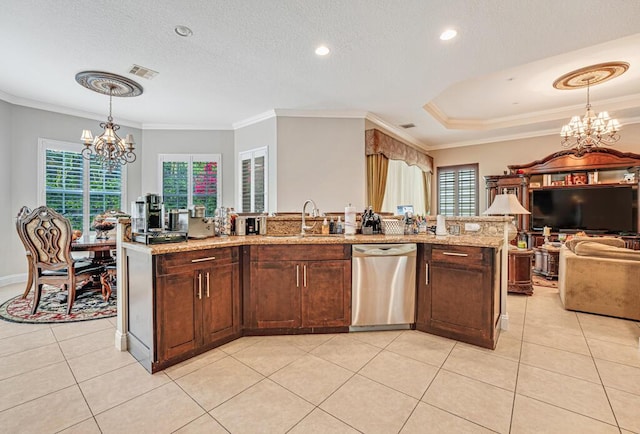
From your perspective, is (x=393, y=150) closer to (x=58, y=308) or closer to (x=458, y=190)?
(x=458, y=190)

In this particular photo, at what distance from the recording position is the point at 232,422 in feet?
5.50

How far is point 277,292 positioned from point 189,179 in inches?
169

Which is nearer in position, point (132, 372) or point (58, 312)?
point (132, 372)

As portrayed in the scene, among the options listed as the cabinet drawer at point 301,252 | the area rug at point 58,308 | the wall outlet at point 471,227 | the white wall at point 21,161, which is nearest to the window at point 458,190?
the wall outlet at point 471,227

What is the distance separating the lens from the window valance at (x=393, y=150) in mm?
4988

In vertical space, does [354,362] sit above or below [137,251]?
below

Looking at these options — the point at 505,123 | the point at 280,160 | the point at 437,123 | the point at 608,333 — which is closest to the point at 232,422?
the point at 608,333

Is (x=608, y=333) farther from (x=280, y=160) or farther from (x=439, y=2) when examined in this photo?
(x=280, y=160)

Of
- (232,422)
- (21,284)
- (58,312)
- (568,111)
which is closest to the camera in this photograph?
(232,422)

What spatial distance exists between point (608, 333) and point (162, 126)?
24.1 ft

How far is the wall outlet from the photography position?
3.14 meters

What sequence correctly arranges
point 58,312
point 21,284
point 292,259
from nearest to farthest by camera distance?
point 292,259
point 58,312
point 21,284

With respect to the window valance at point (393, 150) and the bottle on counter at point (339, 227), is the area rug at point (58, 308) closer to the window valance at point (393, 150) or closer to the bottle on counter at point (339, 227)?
the bottle on counter at point (339, 227)

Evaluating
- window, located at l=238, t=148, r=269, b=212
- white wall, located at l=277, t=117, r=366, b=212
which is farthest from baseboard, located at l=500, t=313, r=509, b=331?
window, located at l=238, t=148, r=269, b=212
